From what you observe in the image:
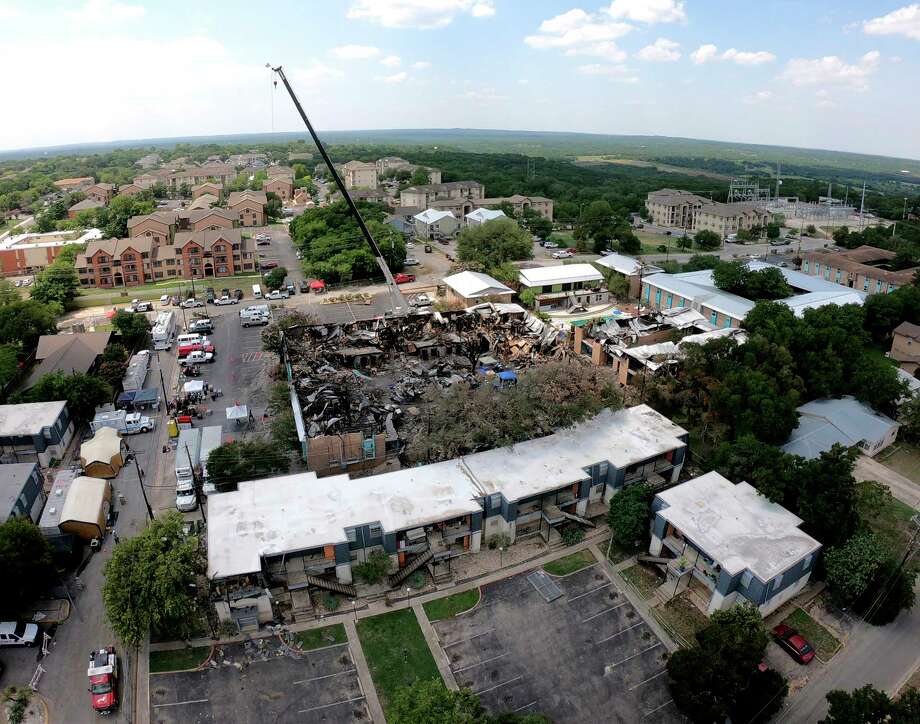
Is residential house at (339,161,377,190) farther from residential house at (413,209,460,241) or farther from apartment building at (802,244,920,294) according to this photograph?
apartment building at (802,244,920,294)

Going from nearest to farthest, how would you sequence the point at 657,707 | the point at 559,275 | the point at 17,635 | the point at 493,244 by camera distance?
the point at 657,707
the point at 17,635
the point at 559,275
the point at 493,244

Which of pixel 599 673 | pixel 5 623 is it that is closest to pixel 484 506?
pixel 599 673

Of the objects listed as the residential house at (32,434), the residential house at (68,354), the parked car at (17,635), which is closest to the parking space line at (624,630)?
the parked car at (17,635)

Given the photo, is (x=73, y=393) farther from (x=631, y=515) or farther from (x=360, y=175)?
(x=360, y=175)

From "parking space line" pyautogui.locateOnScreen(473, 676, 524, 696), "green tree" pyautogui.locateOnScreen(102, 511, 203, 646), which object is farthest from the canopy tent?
"parking space line" pyautogui.locateOnScreen(473, 676, 524, 696)

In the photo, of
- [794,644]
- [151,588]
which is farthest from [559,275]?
[151,588]

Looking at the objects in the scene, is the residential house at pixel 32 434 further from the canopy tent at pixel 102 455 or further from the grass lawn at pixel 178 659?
the grass lawn at pixel 178 659

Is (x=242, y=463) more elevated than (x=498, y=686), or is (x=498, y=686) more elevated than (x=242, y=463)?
(x=242, y=463)
